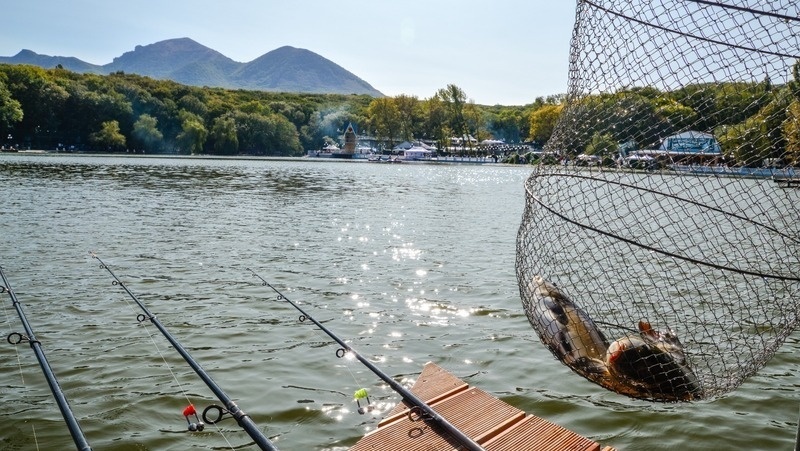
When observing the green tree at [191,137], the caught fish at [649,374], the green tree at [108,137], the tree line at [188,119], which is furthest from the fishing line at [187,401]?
the green tree at [191,137]

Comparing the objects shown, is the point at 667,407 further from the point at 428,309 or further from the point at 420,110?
the point at 420,110

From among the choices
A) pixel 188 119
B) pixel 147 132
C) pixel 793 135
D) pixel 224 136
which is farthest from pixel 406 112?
pixel 793 135

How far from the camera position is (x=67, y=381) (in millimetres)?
7582

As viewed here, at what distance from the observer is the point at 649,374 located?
5367 millimetres

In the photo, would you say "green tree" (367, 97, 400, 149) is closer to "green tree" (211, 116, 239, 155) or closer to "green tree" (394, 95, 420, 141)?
"green tree" (394, 95, 420, 141)

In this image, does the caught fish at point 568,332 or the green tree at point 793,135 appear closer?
the green tree at point 793,135

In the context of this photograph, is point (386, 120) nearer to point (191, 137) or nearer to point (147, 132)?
point (191, 137)

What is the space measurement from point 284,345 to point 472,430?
4.63 m

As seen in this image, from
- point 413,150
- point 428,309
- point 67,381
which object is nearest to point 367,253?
point 428,309

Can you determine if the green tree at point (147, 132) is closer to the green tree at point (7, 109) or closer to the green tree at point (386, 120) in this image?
the green tree at point (7, 109)

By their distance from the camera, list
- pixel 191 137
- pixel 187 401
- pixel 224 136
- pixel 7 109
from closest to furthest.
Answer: pixel 187 401 → pixel 7 109 → pixel 191 137 → pixel 224 136

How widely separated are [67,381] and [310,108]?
180278 mm

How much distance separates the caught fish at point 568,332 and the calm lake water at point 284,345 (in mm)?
1393

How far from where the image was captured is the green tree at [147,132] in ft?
412
